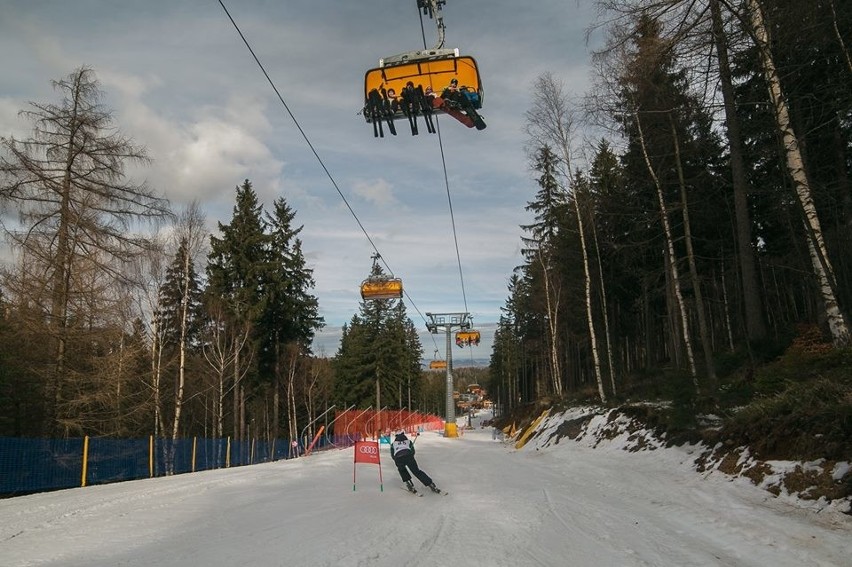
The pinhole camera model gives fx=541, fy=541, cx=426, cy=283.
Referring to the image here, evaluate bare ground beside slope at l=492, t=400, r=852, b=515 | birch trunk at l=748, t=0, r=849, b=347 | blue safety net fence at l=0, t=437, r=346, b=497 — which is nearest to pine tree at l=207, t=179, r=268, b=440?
blue safety net fence at l=0, t=437, r=346, b=497

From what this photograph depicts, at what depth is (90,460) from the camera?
15.8 metres

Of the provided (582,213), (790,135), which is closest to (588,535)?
(790,135)

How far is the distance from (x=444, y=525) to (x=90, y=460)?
42.2 feet

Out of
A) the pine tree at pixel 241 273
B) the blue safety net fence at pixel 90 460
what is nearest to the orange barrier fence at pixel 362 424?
the pine tree at pixel 241 273

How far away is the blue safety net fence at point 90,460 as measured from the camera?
1369 centimetres

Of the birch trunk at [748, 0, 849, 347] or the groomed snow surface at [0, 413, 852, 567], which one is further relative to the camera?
the birch trunk at [748, 0, 849, 347]

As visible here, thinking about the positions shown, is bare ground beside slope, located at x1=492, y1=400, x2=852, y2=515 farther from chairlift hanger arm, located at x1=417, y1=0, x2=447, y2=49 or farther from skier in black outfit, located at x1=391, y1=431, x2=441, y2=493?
chairlift hanger arm, located at x1=417, y1=0, x2=447, y2=49

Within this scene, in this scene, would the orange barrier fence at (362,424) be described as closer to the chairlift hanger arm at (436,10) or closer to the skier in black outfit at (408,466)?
the skier in black outfit at (408,466)

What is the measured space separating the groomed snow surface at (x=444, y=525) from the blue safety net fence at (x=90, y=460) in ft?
9.03

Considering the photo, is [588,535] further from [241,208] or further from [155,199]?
[241,208]

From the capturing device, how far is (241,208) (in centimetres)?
3538

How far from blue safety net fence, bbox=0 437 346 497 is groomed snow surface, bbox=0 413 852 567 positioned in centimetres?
275

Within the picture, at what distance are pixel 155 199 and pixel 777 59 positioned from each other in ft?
55.0

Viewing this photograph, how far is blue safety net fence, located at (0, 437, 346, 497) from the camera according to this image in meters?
13.7
